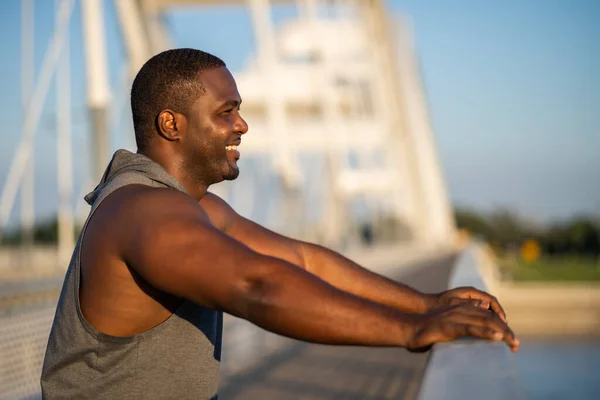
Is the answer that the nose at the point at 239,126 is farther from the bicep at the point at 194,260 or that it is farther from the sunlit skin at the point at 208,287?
the bicep at the point at 194,260

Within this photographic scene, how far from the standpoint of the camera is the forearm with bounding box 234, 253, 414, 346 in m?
2.04

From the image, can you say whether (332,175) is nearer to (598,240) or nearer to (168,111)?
(168,111)

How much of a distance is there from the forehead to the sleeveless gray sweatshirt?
251mm

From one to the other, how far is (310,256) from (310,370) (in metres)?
4.26

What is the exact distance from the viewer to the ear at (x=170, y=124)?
2539 mm

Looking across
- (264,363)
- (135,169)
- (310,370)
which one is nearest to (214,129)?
(135,169)

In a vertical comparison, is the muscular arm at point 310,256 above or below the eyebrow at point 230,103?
below

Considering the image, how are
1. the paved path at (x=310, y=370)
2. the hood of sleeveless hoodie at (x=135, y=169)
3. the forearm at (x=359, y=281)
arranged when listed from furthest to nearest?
1. the paved path at (x=310, y=370)
2. the forearm at (x=359, y=281)
3. the hood of sleeveless hoodie at (x=135, y=169)

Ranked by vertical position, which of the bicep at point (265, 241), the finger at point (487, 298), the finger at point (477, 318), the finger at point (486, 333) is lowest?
the finger at point (486, 333)

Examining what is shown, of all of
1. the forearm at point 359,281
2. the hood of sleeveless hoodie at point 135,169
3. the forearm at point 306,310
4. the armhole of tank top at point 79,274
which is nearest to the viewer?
the forearm at point 306,310

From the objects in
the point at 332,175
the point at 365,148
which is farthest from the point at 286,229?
the point at 365,148

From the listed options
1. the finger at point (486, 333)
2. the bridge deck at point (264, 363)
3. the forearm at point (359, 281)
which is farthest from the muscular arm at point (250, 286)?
the bridge deck at point (264, 363)

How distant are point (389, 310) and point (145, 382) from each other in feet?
1.99

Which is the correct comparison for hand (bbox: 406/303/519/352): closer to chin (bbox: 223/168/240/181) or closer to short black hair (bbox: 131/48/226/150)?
chin (bbox: 223/168/240/181)
